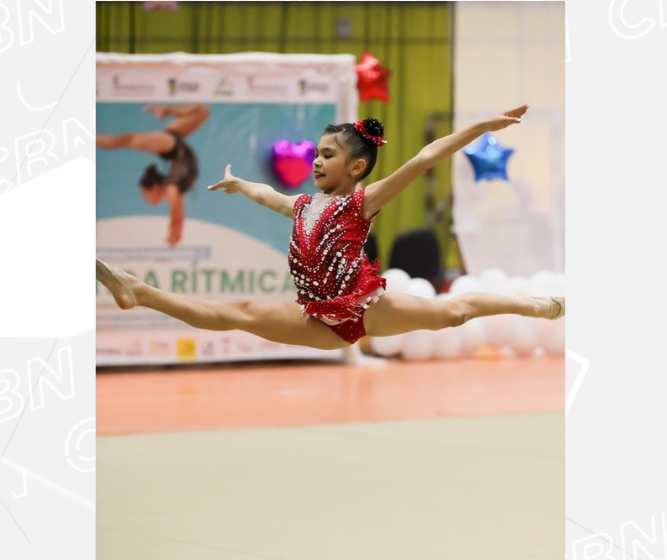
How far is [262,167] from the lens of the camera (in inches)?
257

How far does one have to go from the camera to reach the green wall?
780cm

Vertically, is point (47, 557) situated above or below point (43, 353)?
below

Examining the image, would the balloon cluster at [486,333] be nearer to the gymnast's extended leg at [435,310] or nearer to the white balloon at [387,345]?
the white balloon at [387,345]

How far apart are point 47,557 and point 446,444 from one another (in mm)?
2958

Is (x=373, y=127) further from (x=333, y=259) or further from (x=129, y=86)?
(x=129, y=86)

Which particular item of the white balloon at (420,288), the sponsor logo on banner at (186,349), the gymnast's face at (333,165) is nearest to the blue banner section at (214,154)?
the sponsor logo on banner at (186,349)

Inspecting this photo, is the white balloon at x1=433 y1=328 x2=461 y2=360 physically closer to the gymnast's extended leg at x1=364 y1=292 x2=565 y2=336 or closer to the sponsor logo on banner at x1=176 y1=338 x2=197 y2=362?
the sponsor logo on banner at x1=176 y1=338 x2=197 y2=362

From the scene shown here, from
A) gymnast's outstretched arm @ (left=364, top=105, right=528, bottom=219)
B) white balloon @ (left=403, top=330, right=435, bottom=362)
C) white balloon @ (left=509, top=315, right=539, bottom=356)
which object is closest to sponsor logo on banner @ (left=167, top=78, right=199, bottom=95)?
white balloon @ (left=403, top=330, right=435, bottom=362)

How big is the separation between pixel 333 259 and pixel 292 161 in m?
3.83

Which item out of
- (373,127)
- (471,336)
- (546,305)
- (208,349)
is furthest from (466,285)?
(373,127)

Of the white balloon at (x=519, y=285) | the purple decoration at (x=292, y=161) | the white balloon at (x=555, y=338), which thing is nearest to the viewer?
the purple decoration at (x=292, y=161)

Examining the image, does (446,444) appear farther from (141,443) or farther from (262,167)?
(262,167)

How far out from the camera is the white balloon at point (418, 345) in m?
7.05
